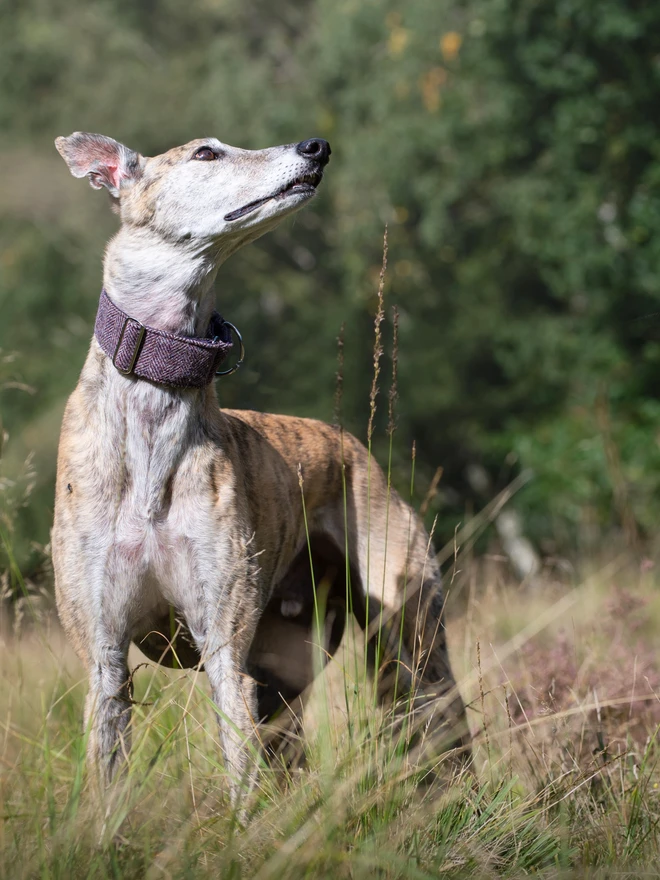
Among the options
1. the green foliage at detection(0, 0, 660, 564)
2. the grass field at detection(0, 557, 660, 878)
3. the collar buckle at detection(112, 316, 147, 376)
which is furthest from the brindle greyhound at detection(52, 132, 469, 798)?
the green foliage at detection(0, 0, 660, 564)

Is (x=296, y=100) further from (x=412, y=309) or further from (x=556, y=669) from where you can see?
(x=556, y=669)

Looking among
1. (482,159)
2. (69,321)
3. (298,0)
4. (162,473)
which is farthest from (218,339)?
(298,0)

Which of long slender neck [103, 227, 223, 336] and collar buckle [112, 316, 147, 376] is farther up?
long slender neck [103, 227, 223, 336]

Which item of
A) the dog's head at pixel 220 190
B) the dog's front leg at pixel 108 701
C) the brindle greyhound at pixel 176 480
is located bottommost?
the dog's front leg at pixel 108 701

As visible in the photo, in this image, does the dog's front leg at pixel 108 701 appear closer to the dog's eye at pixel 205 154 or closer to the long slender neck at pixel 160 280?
the long slender neck at pixel 160 280

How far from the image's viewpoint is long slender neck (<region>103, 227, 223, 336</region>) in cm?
425

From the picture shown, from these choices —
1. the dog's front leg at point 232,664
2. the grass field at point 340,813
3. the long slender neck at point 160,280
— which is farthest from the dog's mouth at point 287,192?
the grass field at point 340,813

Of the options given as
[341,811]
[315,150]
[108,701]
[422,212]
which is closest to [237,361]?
[315,150]

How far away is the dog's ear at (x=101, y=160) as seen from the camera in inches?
183

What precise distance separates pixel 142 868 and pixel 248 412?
266 cm

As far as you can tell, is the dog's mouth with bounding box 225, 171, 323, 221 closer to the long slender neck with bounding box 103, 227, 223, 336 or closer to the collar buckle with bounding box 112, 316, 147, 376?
the long slender neck with bounding box 103, 227, 223, 336

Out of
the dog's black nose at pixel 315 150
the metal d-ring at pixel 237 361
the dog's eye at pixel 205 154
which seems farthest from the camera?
the dog's eye at pixel 205 154

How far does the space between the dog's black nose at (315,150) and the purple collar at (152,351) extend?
875 millimetres

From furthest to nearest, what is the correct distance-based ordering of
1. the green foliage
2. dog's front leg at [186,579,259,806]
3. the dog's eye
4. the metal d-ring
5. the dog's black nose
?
the green foliage
the dog's eye
the dog's black nose
the metal d-ring
dog's front leg at [186,579,259,806]
